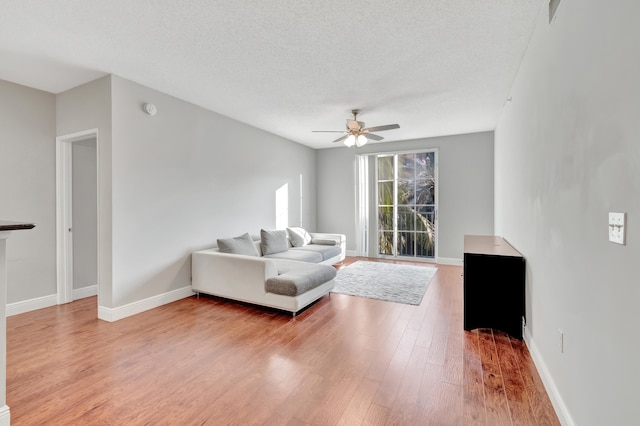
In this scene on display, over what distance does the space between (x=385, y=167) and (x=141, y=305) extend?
Answer: 546cm

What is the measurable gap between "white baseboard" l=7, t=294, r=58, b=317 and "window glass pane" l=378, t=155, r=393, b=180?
614 centimetres

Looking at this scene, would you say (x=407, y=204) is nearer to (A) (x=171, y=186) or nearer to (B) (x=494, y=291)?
(B) (x=494, y=291)

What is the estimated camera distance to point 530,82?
2.55m

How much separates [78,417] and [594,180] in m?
3.05

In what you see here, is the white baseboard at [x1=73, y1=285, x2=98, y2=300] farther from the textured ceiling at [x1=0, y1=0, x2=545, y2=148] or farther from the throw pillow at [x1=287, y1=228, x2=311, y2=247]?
the throw pillow at [x1=287, y1=228, x2=311, y2=247]

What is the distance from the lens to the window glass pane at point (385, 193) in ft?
22.6

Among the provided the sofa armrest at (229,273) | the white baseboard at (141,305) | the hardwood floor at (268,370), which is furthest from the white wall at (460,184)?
the white baseboard at (141,305)

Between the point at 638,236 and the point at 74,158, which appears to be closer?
the point at 638,236

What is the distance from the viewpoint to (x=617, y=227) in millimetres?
1143

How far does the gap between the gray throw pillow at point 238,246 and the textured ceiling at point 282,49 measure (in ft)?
6.40

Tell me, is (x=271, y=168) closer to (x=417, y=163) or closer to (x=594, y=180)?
(x=417, y=163)

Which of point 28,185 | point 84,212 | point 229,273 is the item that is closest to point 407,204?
point 229,273

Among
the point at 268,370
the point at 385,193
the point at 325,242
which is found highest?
the point at 385,193

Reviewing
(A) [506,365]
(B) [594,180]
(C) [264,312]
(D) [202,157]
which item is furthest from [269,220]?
(B) [594,180]
